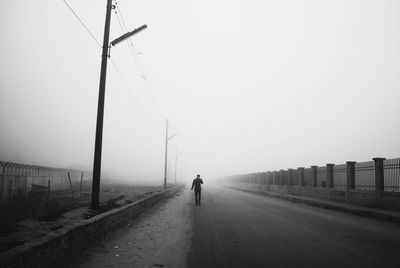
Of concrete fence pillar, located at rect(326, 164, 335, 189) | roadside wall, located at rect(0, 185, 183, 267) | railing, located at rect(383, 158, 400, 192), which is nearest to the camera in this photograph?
roadside wall, located at rect(0, 185, 183, 267)

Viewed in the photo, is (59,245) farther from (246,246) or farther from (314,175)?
(314,175)

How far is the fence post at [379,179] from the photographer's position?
16891 mm

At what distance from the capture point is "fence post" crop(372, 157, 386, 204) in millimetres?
16891

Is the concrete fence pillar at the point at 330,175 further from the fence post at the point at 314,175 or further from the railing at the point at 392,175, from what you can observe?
the railing at the point at 392,175

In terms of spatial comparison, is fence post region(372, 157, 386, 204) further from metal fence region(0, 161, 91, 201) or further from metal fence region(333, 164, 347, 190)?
metal fence region(0, 161, 91, 201)

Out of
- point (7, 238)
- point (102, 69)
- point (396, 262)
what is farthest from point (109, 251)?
point (102, 69)

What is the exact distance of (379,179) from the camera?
17.6 metres

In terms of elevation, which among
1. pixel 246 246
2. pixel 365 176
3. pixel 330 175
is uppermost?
pixel 365 176

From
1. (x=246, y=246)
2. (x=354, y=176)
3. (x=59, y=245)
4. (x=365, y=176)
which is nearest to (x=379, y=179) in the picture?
(x=365, y=176)

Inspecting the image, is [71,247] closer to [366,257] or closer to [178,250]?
[178,250]

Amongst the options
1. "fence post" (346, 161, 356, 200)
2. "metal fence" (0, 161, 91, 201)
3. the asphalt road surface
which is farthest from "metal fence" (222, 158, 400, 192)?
"metal fence" (0, 161, 91, 201)

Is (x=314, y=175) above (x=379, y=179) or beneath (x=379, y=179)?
beneath

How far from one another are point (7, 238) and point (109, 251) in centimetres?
211

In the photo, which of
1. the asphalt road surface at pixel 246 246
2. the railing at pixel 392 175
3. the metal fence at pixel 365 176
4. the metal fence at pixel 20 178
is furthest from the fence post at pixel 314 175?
the metal fence at pixel 20 178
